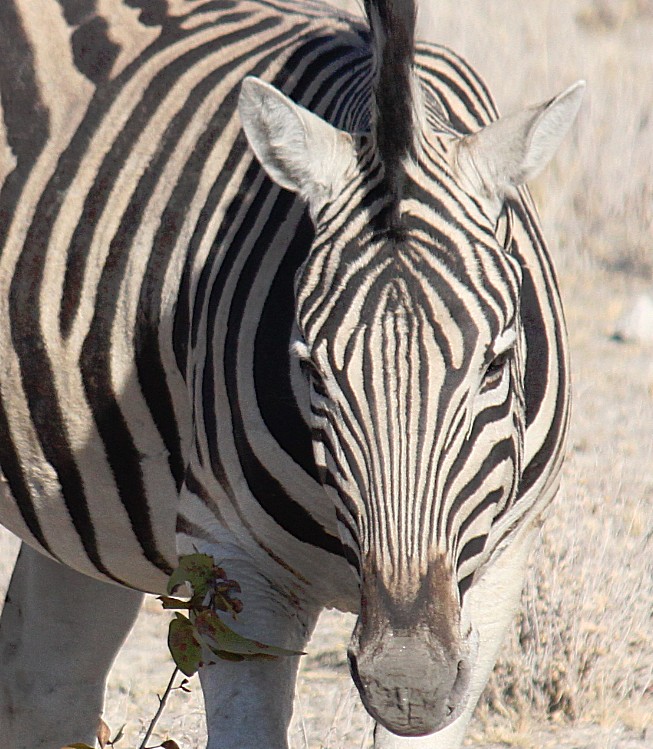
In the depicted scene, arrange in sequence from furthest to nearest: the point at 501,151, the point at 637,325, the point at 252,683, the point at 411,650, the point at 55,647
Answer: the point at 637,325 → the point at 55,647 → the point at 252,683 → the point at 501,151 → the point at 411,650

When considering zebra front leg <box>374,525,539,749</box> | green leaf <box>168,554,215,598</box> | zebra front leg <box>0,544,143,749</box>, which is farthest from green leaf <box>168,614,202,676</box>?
zebra front leg <box>0,544,143,749</box>

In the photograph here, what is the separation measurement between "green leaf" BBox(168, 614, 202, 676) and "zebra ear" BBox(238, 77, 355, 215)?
2.83ft

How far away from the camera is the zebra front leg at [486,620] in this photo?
266 centimetres

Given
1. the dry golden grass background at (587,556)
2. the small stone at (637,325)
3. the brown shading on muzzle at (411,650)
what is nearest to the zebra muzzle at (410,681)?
the brown shading on muzzle at (411,650)

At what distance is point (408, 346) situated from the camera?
2.08 m

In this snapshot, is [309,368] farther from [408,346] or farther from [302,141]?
[302,141]

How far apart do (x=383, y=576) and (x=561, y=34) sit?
1044 centimetres

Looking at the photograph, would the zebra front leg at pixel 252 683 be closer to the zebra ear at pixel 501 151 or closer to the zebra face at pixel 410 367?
Result: the zebra face at pixel 410 367

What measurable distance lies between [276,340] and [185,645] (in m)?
0.62

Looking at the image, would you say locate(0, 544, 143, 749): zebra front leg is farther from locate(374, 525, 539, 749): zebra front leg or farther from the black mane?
the black mane

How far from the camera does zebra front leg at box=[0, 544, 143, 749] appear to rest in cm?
385

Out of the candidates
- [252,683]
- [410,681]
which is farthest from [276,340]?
[410,681]

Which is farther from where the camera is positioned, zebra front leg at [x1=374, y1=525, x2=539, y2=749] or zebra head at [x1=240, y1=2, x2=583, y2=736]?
zebra front leg at [x1=374, y1=525, x2=539, y2=749]

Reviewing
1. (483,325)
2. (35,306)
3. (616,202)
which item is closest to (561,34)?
(616,202)
